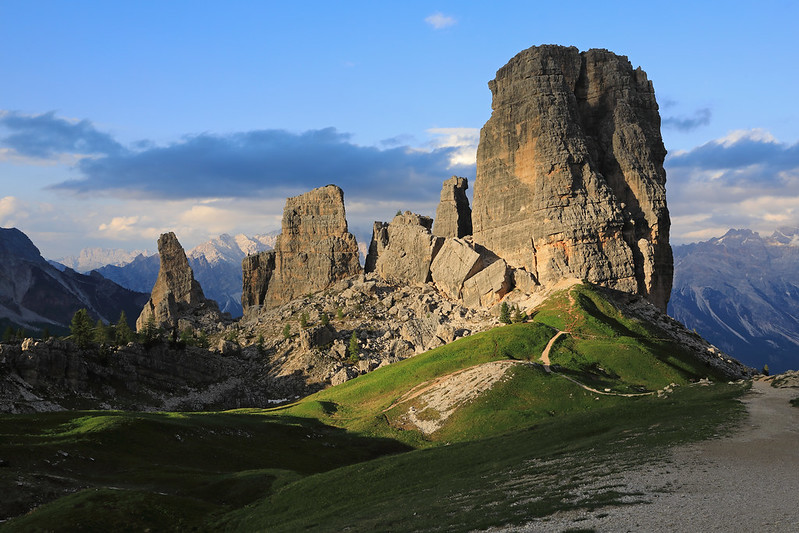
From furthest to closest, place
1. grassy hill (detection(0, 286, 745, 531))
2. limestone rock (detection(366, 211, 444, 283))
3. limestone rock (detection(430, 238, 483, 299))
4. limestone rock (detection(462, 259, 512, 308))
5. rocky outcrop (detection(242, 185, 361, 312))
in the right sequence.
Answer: rocky outcrop (detection(242, 185, 361, 312)) < limestone rock (detection(366, 211, 444, 283)) < limestone rock (detection(430, 238, 483, 299)) < limestone rock (detection(462, 259, 512, 308)) < grassy hill (detection(0, 286, 745, 531))

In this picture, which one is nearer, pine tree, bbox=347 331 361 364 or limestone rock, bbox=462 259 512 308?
pine tree, bbox=347 331 361 364

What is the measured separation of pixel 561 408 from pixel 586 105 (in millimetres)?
84322

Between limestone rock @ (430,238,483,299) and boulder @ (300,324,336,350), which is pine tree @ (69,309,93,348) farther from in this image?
limestone rock @ (430,238,483,299)

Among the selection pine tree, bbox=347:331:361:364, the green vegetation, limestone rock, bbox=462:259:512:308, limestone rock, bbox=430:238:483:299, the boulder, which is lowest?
pine tree, bbox=347:331:361:364

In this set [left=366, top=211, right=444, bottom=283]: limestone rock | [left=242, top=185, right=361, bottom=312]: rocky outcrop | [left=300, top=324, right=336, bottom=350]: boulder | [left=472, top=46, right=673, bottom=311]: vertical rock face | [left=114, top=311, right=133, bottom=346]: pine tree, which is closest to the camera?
[left=114, top=311, right=133, bottom=346]: pine tree

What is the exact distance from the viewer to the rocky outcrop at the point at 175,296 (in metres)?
147

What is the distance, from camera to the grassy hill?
117 feet

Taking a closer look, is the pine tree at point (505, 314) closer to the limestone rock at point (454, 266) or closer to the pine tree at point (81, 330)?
the limestone rock at point (454, 266)

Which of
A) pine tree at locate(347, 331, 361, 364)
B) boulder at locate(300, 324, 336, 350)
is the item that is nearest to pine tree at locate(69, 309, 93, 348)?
boulder at locate(300, 324, 336, 350)

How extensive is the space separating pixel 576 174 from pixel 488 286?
23.9 meters

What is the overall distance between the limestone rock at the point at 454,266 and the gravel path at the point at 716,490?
9171 cm

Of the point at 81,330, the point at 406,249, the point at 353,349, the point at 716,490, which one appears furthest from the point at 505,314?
the point at 716,490

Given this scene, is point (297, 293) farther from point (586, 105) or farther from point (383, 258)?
point (586, 105)

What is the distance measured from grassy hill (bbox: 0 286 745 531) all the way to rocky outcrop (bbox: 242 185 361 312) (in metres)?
54.0
